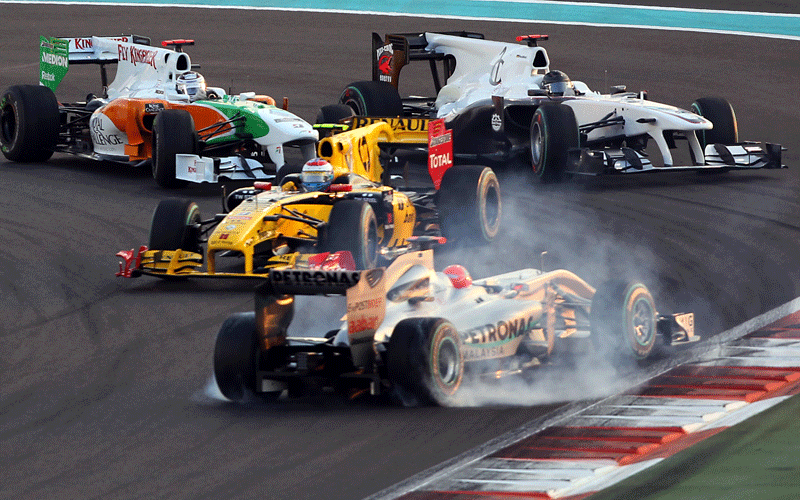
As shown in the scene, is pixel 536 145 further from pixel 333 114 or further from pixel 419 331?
pixel 419 331

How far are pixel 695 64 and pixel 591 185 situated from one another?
1137 cm

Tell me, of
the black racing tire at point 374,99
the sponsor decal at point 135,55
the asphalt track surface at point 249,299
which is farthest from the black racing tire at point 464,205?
the sponsor decal at point 135,55

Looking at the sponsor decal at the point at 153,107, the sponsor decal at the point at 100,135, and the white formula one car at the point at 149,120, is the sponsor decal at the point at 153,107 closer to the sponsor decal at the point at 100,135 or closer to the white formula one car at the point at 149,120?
the white formula one car at the point at 149,120

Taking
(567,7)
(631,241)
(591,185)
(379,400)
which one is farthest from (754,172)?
(567,7)

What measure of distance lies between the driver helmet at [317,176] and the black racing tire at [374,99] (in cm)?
770

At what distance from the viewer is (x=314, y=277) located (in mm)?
9023

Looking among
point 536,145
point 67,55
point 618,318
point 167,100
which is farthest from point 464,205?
point 67,55

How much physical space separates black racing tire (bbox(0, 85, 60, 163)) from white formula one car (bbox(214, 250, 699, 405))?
11751 mm

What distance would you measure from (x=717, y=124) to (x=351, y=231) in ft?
27.6

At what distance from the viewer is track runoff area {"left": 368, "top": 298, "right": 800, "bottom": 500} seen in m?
7.57

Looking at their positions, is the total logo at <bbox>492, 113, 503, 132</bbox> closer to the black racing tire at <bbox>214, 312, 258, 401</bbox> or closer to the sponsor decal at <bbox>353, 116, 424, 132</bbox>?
the sponsor decal at <bbox>353, 116, 424, 132</bbox>

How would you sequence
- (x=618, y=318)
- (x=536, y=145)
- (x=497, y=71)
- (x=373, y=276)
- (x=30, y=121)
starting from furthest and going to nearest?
(x=497, y=71) < (x=30, y=121) < (x=536, y=145) < (x=618, y=318) < (x=373, y=276)

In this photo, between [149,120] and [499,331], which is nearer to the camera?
[499,331]

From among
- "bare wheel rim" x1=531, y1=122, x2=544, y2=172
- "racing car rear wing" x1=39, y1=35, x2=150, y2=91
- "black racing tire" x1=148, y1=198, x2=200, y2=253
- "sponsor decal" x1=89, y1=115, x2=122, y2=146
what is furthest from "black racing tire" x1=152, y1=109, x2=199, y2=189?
"bare wheel rim" x1=531, y1=122, x2=544, y2=172
